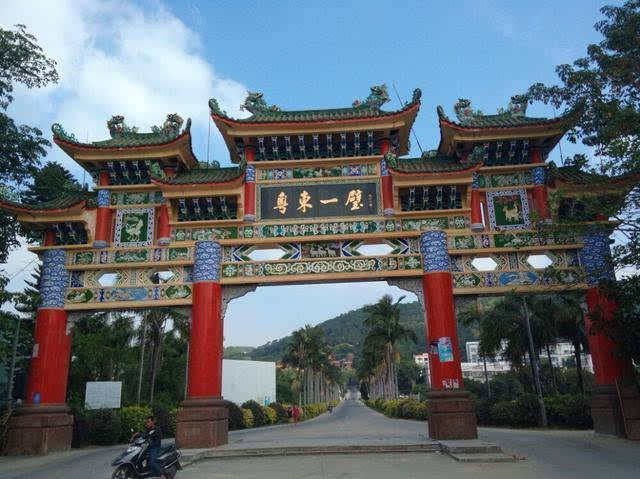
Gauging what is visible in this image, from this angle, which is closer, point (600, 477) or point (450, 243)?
point (600, 477)

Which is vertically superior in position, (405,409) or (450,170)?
(450,170)

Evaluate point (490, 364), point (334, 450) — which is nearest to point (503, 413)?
point (334, 450)

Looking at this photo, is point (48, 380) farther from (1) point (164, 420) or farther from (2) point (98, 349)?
(2) point (98, 349)

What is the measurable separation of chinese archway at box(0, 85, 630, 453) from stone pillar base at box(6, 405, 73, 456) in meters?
0.03

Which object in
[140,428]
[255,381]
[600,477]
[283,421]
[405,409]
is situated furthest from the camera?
[255,381]

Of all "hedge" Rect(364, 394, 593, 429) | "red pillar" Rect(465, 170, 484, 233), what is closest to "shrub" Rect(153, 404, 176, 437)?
"hedge" Rect(364, 394, 593, 429)

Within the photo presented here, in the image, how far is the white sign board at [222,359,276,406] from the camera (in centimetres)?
3556

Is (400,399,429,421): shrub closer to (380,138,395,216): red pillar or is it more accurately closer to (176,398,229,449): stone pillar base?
(380,138,395,216): red pillar

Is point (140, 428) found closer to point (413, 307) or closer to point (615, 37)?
point (615, 37)

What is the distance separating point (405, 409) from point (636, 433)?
21288 mm

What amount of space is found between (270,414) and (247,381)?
7057 millimetres

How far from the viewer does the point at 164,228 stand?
14.0 meters

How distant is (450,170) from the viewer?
1347 centimetres

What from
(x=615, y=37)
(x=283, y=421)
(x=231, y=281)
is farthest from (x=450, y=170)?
(x=283, y=421)
